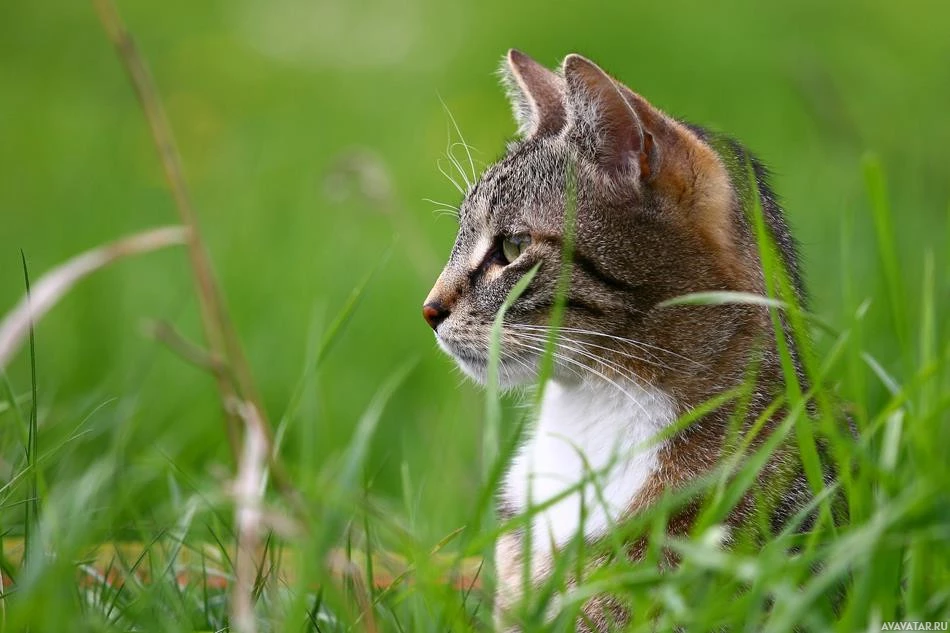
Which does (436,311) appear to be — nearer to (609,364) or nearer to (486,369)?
(486,369)

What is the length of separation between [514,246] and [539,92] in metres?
0.53

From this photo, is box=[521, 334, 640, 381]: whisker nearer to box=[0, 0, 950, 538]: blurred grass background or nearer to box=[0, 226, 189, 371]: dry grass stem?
box=[0, 0, 950, 538]: blurred grass background

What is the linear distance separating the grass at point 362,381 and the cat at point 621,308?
10cm

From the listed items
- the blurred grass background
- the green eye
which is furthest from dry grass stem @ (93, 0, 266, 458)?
the green eye

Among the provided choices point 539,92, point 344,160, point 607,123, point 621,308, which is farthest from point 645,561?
point 344,160

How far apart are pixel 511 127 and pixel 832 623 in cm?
512

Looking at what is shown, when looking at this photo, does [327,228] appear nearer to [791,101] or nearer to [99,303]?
[99,303]

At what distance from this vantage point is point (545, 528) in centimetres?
248

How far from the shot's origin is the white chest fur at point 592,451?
2328 mm

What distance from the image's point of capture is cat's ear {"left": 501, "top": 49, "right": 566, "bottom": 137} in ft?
9.67

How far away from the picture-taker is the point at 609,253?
2480mm

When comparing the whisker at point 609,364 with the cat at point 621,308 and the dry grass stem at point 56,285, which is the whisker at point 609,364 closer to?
the cat at point 621,308

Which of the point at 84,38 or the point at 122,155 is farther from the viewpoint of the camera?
the point at 84,38

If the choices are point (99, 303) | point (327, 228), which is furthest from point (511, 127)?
point (99, 303)
